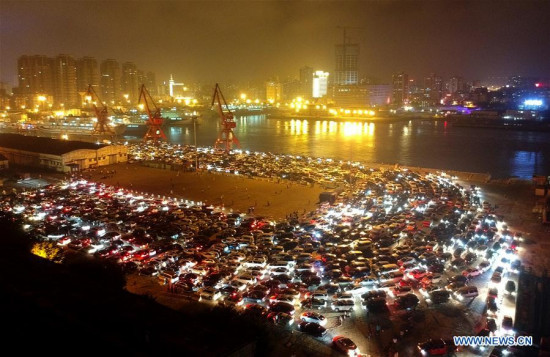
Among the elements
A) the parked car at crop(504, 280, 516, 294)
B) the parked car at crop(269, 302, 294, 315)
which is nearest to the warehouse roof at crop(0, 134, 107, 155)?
the parked car at crop(269, 302, 294, 315)

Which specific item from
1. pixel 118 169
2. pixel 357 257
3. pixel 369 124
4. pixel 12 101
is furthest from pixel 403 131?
pixel 12 101

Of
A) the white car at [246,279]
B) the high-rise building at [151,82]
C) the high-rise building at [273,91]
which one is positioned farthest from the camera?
the high-rise building at [273,91]

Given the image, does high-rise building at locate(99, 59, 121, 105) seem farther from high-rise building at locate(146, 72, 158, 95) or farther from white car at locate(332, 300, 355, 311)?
white car at locate(332, 300, 355, 311)

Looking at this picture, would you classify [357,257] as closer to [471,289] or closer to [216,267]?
[471,289]

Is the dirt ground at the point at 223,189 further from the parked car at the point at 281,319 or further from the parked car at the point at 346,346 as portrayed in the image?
the parked car at the point at 346,346

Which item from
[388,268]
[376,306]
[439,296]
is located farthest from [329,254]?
[439,296]

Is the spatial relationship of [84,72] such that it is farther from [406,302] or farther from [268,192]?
[406,302]

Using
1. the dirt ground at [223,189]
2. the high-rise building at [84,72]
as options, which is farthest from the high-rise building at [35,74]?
the dirt ground at [223,189]
